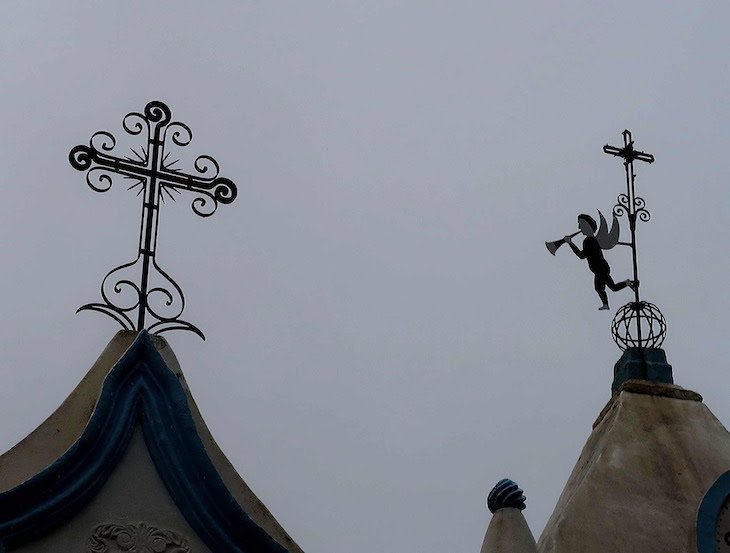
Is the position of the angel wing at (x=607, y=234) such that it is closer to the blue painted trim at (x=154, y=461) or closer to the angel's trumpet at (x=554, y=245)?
the angel's trumpet at (x=554, y=245)

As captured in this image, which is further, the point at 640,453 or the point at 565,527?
the point at 640,453

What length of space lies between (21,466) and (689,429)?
4.81m

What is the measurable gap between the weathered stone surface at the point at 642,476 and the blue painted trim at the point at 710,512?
0.28 ft

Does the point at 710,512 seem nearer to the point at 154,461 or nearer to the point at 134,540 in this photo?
the point at 154,461

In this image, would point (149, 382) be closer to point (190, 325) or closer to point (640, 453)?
point (190, 325)

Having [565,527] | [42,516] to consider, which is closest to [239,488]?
[42,516]

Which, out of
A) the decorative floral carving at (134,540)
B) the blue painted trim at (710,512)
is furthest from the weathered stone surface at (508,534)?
the decorative floral carving at (134,540)

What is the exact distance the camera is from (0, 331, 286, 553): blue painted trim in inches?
255

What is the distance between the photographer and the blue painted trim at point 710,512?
8.60m

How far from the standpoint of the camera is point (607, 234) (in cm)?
1065

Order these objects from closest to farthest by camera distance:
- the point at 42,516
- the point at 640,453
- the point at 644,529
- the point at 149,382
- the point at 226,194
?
the point at 42,516 < the point at 149,382 < the point at 226,194 < the point at 644,529 < the point at 640,453

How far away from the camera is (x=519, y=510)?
8023 mm

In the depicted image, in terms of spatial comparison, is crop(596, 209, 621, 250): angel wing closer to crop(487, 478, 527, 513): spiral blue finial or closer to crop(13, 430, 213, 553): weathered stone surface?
crop(487, 478, 527, 513): spiral blue finial

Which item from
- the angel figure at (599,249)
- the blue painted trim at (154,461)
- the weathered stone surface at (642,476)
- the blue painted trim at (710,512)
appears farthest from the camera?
the angel figure at (599,249)
